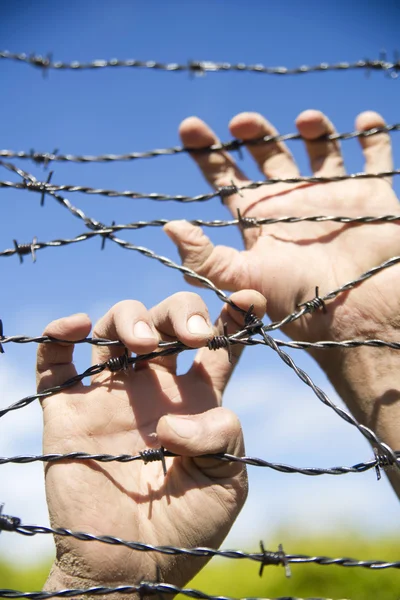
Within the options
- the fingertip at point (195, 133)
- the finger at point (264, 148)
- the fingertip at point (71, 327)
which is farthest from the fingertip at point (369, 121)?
the fingertip at point (71, 327)

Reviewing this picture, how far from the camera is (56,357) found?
1523 mm

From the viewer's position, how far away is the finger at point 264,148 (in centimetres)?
205

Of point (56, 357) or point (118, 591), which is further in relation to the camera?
point (56, 357)

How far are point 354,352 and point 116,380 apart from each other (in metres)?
0.76

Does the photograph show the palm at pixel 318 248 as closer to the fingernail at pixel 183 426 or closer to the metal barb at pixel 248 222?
the metal barb at pixel 248 222

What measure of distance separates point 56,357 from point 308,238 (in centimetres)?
92

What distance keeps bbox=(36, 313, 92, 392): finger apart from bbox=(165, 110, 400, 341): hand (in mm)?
426

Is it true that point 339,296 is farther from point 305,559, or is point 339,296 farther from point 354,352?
point 305,559

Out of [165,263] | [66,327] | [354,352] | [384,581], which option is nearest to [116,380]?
[66,327]

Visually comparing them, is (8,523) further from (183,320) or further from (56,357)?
(183,320)

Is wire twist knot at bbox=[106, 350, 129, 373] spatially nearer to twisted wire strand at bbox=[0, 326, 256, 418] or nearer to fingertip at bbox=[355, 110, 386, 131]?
twisted wire strand at bbox=[0, 326, 256, 418]

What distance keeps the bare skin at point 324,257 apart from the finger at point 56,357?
0.43 metres

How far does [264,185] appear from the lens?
204cm

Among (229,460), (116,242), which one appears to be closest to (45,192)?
(116,242)
